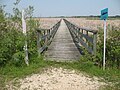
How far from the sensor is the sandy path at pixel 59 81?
15.9 ft

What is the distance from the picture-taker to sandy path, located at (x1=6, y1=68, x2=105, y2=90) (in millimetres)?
4840

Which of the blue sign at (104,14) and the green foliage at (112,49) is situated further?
the green foliage at (112,49)

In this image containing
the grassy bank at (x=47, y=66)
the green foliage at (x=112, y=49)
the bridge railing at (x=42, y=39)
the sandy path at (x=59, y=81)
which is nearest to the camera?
the sandy path at (x=59, y=81)

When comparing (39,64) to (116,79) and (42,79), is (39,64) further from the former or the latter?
(116,79)

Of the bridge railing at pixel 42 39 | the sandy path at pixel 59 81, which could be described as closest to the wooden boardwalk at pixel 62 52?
the bridge railing at pixel 42 39

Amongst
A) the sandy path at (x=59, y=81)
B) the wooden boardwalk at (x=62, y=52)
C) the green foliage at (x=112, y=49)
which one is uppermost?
the green foliage at (x=112, y=49)

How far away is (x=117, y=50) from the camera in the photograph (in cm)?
653

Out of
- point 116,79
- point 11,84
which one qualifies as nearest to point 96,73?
point 116,79

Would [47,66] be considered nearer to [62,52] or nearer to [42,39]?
[42,39]

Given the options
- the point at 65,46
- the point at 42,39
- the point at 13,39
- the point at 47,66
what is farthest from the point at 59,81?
the point at 65,46

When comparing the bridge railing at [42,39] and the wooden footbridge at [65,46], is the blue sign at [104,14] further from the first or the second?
the bridge railing at [42,39]

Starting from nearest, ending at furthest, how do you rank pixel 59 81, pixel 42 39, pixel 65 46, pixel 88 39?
pixel 59 81 → pixel 88 39 → pixel 42 39 → pixel 65 46

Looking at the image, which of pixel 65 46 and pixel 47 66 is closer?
pixel 47 66

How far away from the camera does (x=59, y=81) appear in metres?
5.19
